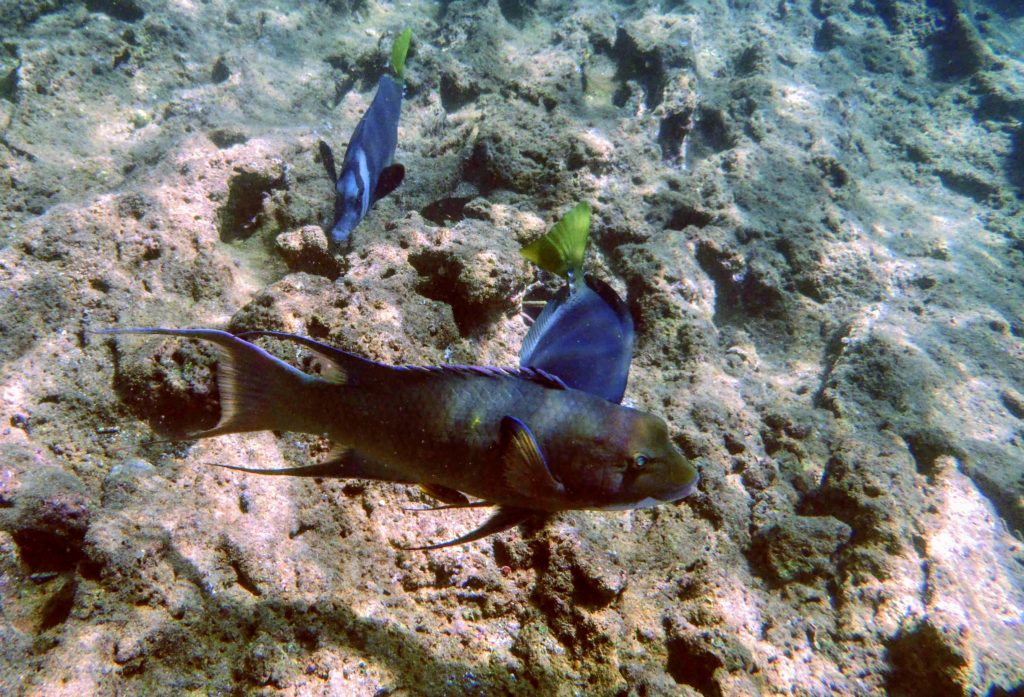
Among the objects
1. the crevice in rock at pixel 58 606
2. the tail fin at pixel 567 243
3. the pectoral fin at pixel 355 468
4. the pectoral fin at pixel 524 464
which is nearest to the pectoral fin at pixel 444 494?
the pectoral fin at pixel 355 468

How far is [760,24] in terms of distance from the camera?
339 inches

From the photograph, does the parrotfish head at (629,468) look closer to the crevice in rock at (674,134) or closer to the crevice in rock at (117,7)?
the crevice in rock at (674,134)

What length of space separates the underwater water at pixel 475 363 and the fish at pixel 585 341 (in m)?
0.48

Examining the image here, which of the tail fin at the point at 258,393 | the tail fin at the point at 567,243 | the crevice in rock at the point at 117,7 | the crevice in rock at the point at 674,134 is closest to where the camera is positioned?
the tail fin at the point at 258,393

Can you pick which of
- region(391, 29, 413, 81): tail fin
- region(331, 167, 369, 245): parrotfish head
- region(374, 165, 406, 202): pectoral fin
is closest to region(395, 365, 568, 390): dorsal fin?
region(331, 167, 369, 245): parrotfish head

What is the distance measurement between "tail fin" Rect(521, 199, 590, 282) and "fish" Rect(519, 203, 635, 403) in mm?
254

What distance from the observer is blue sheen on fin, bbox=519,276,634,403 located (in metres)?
1.51

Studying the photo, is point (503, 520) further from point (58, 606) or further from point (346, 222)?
point (346, 222)

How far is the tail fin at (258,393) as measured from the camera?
1.17 meters

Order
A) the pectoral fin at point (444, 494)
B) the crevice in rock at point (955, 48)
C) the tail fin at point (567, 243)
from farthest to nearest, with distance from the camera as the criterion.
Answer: the crevice in rock at point (955, 48), the tail fin at point (567, 243), the pectoral fin at point (444, 494)

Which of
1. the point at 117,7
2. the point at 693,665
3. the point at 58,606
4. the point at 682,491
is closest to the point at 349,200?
the point at 58,606

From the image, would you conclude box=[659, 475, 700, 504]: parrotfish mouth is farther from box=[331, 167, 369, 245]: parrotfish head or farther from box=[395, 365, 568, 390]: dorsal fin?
box=[331, 167, 369, 245]: parrotfish head

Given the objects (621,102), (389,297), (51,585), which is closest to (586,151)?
(621,102)

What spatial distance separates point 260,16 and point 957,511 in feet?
27.3
